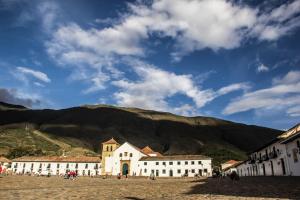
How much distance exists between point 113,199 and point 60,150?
13573 centimetres

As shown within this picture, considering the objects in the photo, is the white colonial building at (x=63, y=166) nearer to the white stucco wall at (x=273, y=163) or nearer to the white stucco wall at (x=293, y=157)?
the white stucco wall at (x=273, y=163)

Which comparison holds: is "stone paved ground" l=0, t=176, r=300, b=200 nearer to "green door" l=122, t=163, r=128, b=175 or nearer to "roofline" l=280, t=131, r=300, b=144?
"roofline" l=280, t=131, r=300, b=144

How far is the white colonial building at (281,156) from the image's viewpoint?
38.7 metres

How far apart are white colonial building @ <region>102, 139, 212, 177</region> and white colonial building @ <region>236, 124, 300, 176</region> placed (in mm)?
24146

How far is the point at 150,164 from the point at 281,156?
159 feet

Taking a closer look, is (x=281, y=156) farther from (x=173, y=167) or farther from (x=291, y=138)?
(x=173, y=167)

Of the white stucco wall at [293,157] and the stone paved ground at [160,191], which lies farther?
the white stucco wall at [293,157]

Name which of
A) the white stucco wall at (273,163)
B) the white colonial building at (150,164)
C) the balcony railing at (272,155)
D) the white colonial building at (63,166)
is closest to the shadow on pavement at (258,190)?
the white stucco wall at (273,163)

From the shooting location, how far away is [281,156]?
4459 cm

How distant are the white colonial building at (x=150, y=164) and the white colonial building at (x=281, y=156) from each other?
24146 millimetres

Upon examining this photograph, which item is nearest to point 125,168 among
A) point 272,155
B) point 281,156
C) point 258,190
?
point 272,155

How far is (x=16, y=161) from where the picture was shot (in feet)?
336

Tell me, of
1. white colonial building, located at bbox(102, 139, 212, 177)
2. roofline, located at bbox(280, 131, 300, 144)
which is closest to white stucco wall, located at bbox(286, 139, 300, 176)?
roofline, located at bbox(280, 131, 300, 144)

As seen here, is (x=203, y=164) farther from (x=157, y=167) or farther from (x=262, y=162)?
(x=262, y=162)
